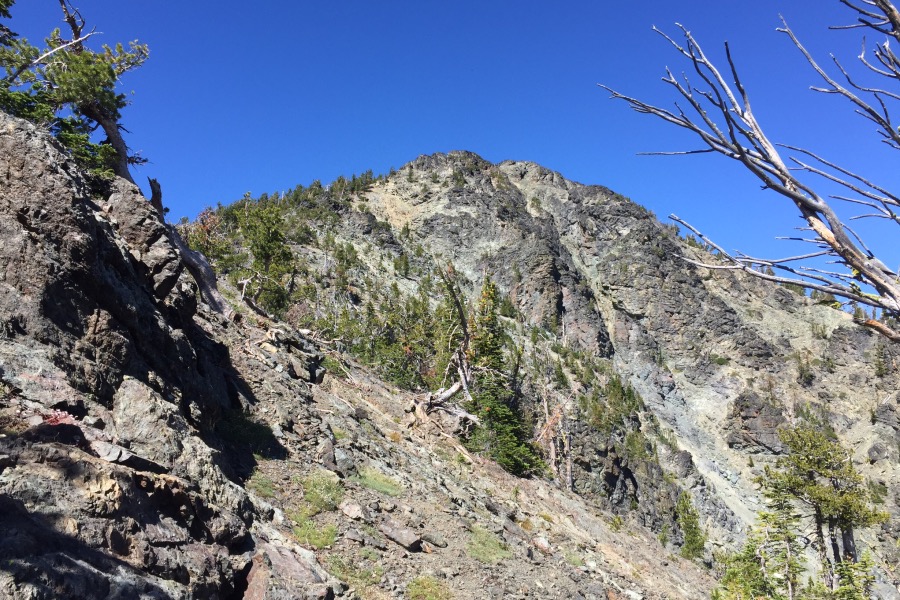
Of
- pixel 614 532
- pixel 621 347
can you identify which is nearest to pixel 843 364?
pixel 621 347

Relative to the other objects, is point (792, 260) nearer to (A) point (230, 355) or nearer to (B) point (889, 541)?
(A) point (230, 355)

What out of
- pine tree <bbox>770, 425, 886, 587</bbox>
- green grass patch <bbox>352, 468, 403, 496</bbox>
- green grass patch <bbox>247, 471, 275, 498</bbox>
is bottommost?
green grass patch <bbox>247, 471, 275, 498</bbox>

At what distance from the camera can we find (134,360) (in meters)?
8.52

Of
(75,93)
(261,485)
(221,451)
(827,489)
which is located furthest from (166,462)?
(827,489)

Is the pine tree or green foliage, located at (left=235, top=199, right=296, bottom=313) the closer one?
the pine tree

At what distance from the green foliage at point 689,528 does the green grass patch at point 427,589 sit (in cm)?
4358

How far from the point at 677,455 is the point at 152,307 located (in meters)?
68.8

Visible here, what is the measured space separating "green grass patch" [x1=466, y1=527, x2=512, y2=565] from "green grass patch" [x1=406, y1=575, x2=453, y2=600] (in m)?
1.59

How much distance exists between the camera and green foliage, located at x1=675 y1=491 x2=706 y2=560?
153 ft

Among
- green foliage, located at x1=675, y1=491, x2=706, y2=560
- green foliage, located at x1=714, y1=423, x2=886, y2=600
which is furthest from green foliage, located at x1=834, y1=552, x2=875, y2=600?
green foliage, located at x1=675, y1=491, x2=706, y2=560

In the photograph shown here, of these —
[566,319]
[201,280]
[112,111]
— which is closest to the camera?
[112,111]

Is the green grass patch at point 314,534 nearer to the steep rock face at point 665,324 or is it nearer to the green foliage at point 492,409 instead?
the green foliage at point 492,409

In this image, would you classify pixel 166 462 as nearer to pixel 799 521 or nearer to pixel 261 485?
pixel 261 485

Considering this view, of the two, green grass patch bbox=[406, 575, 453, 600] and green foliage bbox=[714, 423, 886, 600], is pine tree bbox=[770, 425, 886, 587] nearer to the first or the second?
green foliage bbox=[714, 423, 886, 600]
